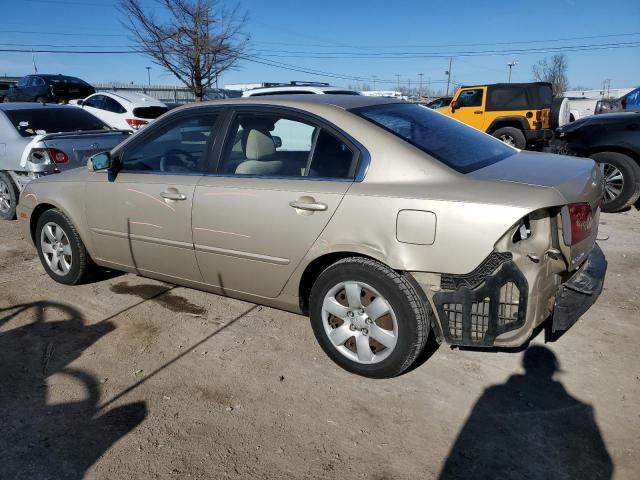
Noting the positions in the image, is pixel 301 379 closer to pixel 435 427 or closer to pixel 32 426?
pixel 435 427

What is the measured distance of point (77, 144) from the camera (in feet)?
21.8

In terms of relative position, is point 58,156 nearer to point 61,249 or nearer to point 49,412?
point 61,249

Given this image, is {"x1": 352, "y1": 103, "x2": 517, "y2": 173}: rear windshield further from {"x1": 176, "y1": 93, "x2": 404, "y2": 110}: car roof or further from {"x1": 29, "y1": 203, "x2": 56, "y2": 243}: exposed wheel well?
{"x1": 29, "y1": 203, "x2": 56, "y2": 243}: exposed wheel well

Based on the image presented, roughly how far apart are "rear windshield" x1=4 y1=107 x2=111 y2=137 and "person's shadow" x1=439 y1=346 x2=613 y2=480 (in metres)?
6.69

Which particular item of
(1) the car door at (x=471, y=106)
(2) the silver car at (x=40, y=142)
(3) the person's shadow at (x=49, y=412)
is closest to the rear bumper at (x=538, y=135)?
(1) the car door at (x=471, y=106)

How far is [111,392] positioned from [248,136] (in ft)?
6.13

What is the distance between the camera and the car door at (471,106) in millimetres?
13992

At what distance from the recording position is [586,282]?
3033 millimetres

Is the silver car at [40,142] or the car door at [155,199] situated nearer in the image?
the car door at [155,199]

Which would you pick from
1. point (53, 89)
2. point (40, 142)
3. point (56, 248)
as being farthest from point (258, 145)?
point (53, 89)

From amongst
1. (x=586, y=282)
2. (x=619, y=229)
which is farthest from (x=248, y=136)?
(x=619, y=229)

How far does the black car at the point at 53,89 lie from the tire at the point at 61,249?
49.0 feet

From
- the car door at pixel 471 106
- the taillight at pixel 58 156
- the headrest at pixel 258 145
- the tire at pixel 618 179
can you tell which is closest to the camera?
the headrest at pixel 258 145

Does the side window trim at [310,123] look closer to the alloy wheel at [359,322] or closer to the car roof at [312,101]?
the car roof at [312,101]
